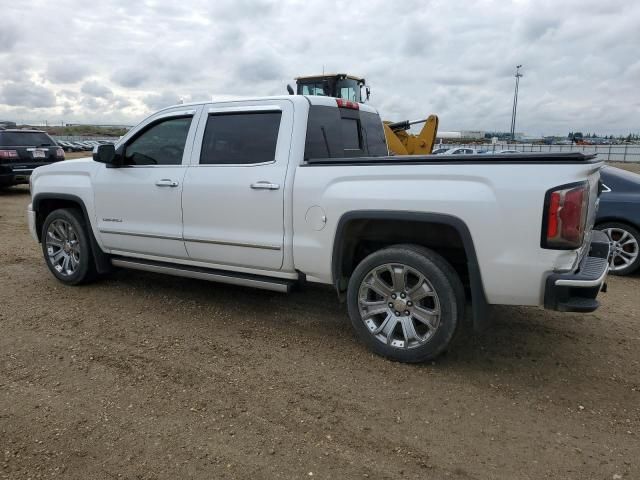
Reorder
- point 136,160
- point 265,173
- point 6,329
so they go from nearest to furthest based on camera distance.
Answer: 1. point 265,173
2. point 6,329
3. point 136,160

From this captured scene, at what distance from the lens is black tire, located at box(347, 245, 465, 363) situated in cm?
359

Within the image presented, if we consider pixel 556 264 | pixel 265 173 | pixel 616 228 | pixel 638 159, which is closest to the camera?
pixel 556 264

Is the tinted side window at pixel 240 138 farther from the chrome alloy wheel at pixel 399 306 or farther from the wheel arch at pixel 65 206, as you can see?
the wheel arch at pixel 65 206

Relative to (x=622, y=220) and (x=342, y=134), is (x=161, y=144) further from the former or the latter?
(x=622, y=220)

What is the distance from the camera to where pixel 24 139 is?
1348 cm

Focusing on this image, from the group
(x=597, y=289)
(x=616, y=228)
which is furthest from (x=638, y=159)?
(x=597, y=289)

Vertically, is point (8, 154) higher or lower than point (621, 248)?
higher

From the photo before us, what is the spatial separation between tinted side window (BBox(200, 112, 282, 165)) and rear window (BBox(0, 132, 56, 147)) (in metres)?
10.8

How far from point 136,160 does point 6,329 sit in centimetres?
192

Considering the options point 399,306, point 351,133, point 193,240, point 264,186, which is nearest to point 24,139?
point 193,240

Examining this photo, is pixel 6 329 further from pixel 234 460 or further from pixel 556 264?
pixel 556 264

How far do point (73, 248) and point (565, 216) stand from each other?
16.3 ft

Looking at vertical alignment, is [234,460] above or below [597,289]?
below

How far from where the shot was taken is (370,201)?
3.73 metres
